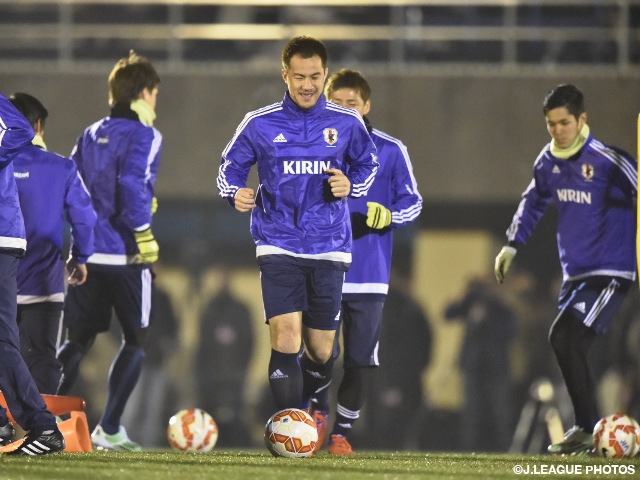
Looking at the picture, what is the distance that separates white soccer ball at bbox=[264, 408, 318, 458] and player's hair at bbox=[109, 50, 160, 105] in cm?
267

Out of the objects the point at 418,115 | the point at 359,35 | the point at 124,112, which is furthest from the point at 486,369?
the point at 124,112

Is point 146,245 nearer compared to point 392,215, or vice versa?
point 392,215

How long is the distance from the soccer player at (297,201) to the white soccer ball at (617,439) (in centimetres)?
185

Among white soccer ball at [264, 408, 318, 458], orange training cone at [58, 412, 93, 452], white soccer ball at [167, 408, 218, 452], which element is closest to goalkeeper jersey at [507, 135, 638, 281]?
Answer: white soccer ball at [264, 408, 318, 458]

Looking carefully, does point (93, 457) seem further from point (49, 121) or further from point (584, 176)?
point (49, 121)

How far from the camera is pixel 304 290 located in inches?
280

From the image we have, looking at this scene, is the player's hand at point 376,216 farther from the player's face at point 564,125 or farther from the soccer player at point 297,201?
the player's face at point 564,125

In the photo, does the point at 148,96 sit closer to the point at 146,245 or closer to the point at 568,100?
the point at 146,245

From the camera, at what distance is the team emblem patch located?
847 centimetres

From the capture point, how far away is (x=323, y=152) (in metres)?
7.18

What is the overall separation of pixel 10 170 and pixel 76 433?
1.61m

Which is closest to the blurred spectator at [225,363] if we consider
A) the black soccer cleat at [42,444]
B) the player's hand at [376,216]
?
the player's hand at [376,216]

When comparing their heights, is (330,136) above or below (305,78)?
below

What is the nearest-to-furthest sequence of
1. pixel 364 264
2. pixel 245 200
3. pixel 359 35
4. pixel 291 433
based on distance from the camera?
pixel 245 200 → pixel 291 433 → pixel 364 264 → pixel 359 35
